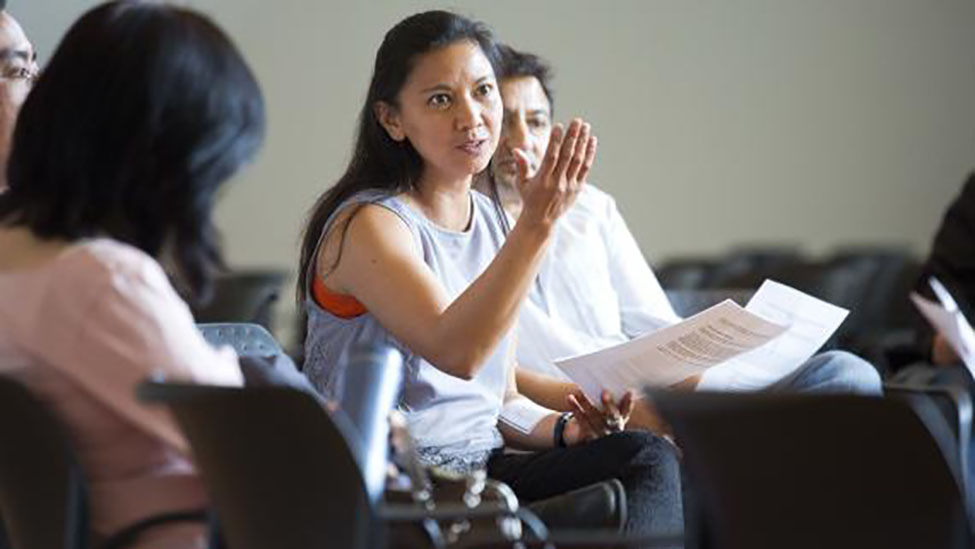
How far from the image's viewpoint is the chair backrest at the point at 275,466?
6.45ft

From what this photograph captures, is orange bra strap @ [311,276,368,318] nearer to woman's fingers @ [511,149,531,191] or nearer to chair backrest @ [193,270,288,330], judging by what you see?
woman's fingers @ [511,149,531,191]

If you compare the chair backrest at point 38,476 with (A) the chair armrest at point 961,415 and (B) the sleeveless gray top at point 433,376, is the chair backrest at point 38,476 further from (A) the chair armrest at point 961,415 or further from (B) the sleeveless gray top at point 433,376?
Answer: (A) the chair armrest at point 961,415

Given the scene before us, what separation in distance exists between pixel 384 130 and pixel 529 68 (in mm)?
771

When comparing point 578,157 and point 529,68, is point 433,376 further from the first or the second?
point 529,68

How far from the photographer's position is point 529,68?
12.6 feet

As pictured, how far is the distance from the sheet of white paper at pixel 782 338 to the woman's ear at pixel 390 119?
2.18 feet

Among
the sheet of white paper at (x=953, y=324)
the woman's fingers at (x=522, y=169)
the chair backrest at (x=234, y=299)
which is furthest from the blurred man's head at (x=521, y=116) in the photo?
the chair backrest at (x=234, y=299)

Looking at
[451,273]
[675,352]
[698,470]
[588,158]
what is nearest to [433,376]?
[451,273]

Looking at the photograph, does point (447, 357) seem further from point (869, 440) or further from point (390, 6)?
point (390, 6)

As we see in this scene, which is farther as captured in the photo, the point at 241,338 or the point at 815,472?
the point at 241,338

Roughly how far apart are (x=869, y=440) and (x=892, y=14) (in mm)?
9096

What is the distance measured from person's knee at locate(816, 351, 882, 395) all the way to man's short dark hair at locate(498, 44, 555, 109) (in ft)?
2.83

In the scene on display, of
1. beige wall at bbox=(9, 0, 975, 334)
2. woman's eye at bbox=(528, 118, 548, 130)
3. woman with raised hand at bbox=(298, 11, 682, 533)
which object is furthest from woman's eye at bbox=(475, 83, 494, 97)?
beige wall at bbox=(9, 0, 975, 334)

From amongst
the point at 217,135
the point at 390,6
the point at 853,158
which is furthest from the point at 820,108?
the point at 217,135
